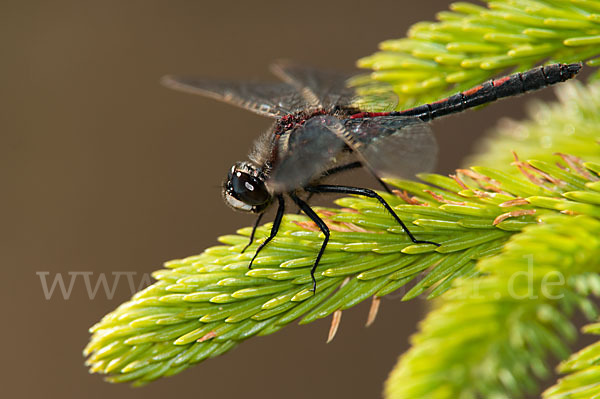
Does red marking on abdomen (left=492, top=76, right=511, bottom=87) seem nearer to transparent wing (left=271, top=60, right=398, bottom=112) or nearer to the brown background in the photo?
transparent wing (left=271, top=60, right=398, bottom=112)

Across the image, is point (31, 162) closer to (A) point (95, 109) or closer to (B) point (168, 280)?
(A) point (95, 109)

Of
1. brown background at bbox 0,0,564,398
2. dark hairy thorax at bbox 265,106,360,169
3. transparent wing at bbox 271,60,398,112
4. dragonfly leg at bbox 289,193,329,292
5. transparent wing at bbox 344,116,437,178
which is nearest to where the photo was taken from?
dragonfly leg at bbox 289,193,329,292

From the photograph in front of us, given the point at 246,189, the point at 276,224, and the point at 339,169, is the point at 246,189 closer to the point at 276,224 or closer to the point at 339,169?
the point at 276,224

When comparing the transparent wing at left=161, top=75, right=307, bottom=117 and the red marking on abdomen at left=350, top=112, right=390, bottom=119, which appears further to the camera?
the transparent wing at left=161, top=75, right=307, bottom=117

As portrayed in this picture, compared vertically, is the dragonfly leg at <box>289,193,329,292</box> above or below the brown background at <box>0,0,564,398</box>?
below

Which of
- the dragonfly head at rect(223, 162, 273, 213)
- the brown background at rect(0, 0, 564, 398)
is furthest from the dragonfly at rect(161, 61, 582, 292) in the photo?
the brown background at rect(0, 0, 564, 398)

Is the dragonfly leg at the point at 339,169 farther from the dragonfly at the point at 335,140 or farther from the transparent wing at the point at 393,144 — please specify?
the transparent wing at the point at 393,144
